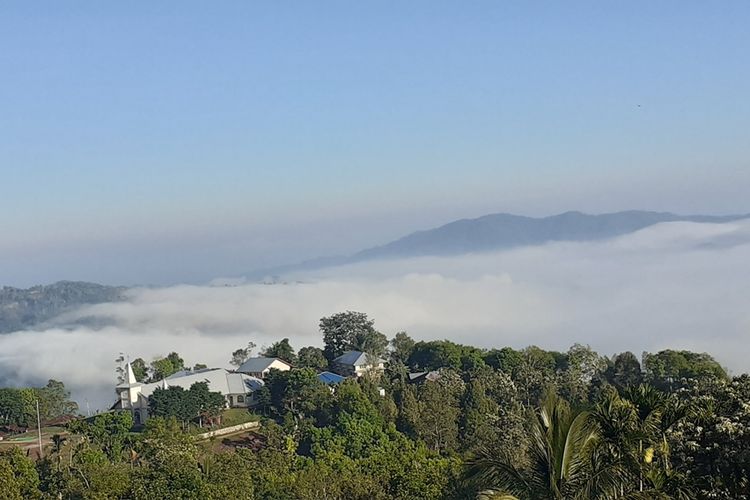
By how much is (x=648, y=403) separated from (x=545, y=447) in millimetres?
3774

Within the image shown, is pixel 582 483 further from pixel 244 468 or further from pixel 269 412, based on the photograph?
pixel 269 412

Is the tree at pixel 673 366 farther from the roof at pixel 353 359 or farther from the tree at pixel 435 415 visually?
the roof at pixel 353 359

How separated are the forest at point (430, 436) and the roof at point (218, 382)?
4.81 m

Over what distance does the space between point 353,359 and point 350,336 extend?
5.96 meters

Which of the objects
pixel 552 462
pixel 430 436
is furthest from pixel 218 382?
pixel 552 462

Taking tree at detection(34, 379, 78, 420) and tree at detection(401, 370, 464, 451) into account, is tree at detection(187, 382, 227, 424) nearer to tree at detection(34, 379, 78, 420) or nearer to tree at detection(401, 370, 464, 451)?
tree at detection(401, 370, 464, 451)

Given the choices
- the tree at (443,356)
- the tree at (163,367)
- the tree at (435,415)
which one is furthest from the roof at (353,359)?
the tree at (435,415)

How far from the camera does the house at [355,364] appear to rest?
7556cm

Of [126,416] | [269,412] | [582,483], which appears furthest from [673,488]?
[269,412]

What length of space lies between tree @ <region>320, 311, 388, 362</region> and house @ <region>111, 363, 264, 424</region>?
47.7 ft

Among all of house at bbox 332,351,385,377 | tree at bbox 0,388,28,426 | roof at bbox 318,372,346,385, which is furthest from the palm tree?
house at bbox 332,351,385,377

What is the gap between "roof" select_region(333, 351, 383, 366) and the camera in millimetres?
76875

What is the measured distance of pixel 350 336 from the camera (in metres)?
84.1

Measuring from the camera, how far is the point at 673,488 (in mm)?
13492
